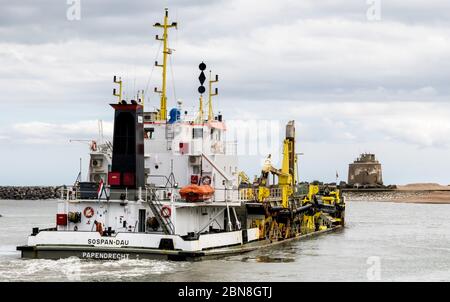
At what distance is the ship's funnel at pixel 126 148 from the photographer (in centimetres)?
3020

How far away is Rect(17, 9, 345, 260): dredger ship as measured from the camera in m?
29.2

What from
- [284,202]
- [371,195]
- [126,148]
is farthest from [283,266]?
[371,195]

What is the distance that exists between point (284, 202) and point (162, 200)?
12.4 metres

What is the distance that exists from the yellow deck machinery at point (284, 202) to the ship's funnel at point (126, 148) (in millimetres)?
6824

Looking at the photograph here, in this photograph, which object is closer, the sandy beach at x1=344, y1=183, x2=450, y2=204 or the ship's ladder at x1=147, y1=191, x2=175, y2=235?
the ship's ladder at x1=147, y1=191, x2=175, y2=235

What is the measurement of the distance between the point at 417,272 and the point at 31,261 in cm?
1501

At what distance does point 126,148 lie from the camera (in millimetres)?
30188

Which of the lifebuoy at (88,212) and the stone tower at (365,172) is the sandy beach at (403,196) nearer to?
the stone tower at (365,172)

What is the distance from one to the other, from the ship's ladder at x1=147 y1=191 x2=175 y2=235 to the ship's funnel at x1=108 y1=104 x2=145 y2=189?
36.3 inches

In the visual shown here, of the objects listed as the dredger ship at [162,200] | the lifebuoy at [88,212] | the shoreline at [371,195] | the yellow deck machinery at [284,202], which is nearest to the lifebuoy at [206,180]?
the dredger ship at [162,200]

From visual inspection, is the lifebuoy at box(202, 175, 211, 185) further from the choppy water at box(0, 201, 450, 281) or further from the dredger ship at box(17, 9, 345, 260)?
the choppy water at box(0, 201, 450, 281)

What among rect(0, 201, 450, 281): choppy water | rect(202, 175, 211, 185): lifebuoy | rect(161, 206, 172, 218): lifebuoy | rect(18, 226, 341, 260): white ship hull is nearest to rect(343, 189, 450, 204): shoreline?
A: rect(0, 201, 450, 281): choppy water

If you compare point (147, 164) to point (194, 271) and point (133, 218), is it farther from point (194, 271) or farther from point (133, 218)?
point (194, 271)

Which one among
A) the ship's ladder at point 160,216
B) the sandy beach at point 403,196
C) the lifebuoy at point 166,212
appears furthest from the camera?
the sandy beach at point 403,196
